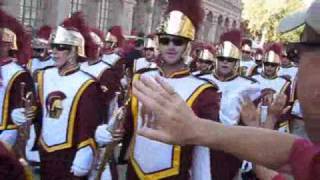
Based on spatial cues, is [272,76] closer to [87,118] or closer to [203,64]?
[203,64]

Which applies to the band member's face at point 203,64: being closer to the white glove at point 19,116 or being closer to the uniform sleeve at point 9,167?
the white glove at point 19,116

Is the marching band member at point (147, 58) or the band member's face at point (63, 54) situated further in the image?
the marching band member at point (147, 58)

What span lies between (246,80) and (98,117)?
10.2 feet

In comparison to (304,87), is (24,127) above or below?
below

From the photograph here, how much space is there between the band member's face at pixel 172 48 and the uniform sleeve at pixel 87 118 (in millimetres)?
905

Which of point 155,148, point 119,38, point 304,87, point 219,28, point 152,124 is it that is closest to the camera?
point 304,87

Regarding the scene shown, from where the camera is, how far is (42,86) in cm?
651

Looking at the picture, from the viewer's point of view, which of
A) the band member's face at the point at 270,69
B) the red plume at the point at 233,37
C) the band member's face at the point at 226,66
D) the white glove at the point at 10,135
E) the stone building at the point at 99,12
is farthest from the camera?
the stone building at the point at 99,12

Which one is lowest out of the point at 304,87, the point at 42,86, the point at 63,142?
the point at 63,142

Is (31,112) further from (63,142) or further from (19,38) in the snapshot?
(19,38)

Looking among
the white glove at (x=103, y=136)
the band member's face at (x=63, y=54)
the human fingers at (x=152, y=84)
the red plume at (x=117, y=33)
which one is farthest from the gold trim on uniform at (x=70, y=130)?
the red plume at (x=117, y=33)

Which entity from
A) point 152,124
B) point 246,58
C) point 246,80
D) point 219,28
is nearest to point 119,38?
point 246,58

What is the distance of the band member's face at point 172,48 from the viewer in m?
5.56

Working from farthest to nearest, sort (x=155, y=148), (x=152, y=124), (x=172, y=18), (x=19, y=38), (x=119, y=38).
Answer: (x=119, y=38) → (x=19, y=38) → (x=172, y=18) → (x=155, y=148) → (x=152, y=124)
